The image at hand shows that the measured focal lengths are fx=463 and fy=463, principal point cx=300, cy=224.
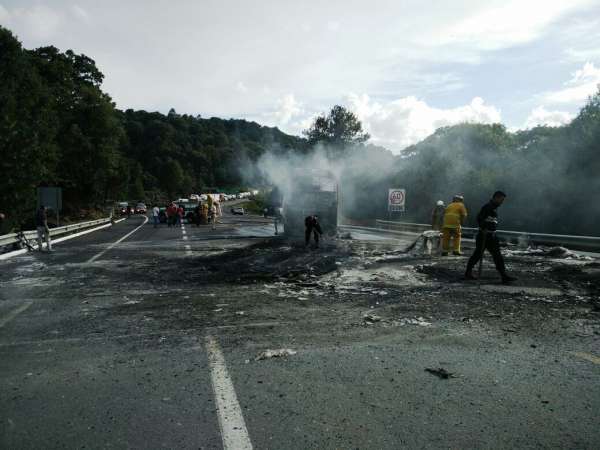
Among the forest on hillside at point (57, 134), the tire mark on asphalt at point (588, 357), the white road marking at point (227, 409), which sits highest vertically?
the forest on hillside at point (57, 134)

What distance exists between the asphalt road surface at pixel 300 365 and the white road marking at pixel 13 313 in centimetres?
5

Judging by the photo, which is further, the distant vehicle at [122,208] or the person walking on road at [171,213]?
the distant vehicle at [122,208]

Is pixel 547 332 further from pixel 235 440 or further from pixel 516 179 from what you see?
pixel 516 179

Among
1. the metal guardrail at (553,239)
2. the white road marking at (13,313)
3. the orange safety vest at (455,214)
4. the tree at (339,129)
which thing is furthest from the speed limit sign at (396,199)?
the tree at (339,129)

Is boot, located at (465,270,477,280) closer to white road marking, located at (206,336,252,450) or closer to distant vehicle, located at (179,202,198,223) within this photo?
white road marking, located at (206,336,252,450)

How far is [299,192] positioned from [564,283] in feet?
45.0

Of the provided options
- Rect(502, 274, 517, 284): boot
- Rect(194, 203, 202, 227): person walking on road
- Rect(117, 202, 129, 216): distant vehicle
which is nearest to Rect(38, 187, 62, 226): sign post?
Rect(194, 203, 202, 227): person walking on road

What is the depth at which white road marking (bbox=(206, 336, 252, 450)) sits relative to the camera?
2.87m

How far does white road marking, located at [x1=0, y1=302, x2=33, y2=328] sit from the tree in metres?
82.1

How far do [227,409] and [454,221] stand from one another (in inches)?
426

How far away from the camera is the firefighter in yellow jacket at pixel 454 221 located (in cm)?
1277

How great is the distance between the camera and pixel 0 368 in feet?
13.6

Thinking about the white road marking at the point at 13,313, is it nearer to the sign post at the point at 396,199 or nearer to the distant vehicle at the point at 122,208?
the sign post at the point at 396,199

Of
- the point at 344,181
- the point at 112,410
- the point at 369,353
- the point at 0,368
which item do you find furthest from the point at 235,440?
the point at 344,181
